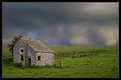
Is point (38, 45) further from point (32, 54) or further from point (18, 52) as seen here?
point (18, 52)

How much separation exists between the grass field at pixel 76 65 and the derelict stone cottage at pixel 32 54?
3.3 inches

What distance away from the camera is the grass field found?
8.84 meters

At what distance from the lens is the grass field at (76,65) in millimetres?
8844

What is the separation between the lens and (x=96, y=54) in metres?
8.99

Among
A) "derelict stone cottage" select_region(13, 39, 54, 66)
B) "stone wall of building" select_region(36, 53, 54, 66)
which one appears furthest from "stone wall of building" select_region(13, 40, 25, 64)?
"stone wall of building" select_region(36, 53, 54, 66)

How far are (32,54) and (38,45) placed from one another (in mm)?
211

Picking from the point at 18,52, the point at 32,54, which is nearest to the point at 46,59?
the point at 32,54

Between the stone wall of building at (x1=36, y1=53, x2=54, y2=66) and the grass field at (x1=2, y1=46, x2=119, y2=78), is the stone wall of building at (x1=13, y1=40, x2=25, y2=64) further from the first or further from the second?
the stone wall of building at (x1=36, y1=53, x2=54, y2=66)

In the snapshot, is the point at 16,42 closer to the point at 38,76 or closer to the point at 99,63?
the point at 38,76

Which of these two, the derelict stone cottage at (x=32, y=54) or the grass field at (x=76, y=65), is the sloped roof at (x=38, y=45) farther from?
the grass field at (x=76, y=65)

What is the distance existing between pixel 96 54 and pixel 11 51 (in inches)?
52.9

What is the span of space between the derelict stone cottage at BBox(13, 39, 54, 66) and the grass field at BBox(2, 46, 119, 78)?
8 centimetres

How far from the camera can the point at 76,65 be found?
29.5 ft

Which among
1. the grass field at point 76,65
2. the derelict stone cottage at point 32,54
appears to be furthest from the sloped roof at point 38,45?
the grass field at point 76,65
